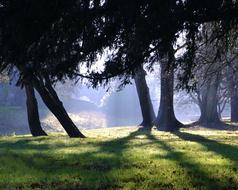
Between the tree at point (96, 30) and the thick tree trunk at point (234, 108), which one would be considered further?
the thick tree trunk at point (234, 108)

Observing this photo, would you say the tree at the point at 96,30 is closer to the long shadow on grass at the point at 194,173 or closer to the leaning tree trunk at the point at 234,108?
the long shadow on grass at the point at 194,173

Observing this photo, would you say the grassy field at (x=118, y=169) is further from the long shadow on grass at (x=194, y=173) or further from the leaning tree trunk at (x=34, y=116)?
the leaning tree trunk at (x=34, y=116)

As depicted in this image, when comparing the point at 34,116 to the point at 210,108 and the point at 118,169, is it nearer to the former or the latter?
the point at 118,169

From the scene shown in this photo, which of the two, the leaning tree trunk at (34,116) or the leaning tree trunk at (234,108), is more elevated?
the leaning tree trunk at (234,108)

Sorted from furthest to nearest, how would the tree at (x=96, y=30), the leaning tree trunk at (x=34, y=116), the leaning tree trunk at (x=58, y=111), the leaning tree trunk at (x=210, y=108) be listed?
1. the leaning tree trunk at (x=210, y=108)
2. the leaning tree trunk at (x=34, y=116)
3. the leaning tree trunk at (x=58, y=111)
4. the tree at (x=96, y=30)

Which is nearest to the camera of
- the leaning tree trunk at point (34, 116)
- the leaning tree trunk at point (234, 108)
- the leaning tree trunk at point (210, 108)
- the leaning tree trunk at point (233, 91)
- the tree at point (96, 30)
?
the tree at point (96, 30)

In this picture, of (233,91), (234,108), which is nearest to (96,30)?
(233,91)

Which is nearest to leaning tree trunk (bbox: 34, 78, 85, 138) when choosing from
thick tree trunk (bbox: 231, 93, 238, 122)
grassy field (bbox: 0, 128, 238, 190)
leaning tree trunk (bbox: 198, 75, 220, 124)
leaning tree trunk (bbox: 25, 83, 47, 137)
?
leaning tree trunk (bbox: 25, 83, 47, 137)

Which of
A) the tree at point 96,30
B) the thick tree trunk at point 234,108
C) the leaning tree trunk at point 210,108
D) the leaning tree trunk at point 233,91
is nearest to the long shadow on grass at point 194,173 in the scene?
the tree at point 96,30

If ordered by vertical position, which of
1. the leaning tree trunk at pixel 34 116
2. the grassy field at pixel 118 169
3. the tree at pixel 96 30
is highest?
the tree at pixel 96 30

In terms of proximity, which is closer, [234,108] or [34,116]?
[34,116]

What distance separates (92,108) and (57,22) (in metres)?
93.8

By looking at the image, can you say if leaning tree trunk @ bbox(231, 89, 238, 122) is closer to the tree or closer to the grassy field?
the grassy field

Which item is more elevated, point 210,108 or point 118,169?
point 210,108
